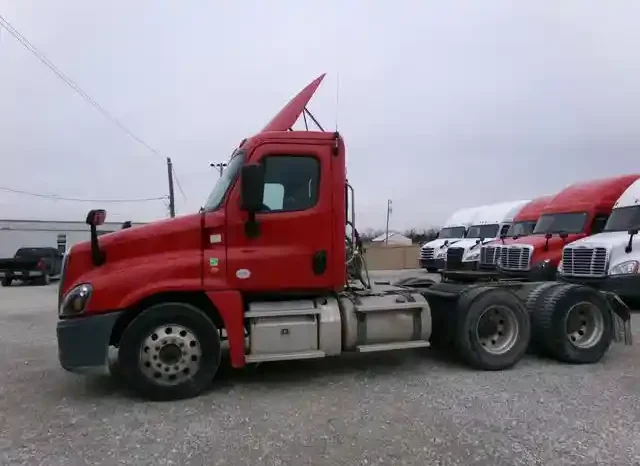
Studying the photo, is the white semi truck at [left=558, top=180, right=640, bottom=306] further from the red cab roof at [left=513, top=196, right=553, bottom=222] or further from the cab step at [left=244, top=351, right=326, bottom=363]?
the cab step at [left=244, top=351, right=326, bottom=363]

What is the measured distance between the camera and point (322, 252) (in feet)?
20.7

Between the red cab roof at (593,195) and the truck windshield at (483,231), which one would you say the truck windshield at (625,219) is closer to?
the red cab roof at (593,195)

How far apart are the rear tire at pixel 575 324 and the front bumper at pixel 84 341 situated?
5.17m

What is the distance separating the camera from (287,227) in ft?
20.3

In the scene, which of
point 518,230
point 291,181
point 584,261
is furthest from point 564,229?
point 291,181

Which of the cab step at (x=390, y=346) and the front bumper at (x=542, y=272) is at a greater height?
the front bumper at (x=542, y=272)

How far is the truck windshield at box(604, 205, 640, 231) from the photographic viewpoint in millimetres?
12719

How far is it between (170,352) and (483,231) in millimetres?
19519

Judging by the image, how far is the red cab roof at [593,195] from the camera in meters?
15.5

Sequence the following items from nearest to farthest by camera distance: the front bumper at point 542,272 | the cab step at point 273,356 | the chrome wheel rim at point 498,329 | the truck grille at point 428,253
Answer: the cab step at point 273,356 → the chrome wheel rim at point 498,329 → the front bumper at point 542,272 → the truck grille at point 428,253

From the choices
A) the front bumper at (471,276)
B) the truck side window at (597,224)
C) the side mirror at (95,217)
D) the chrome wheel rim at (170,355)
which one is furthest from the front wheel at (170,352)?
the truck side window at (597,224)

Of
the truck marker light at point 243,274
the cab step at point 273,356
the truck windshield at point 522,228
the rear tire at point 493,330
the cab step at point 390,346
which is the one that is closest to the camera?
the cab step at point 273,356

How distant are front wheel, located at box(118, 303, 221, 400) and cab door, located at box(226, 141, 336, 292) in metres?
0.61

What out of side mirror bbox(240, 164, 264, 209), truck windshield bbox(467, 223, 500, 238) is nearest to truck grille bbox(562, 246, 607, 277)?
side mirror bbox(240, 164, 264, 209)
